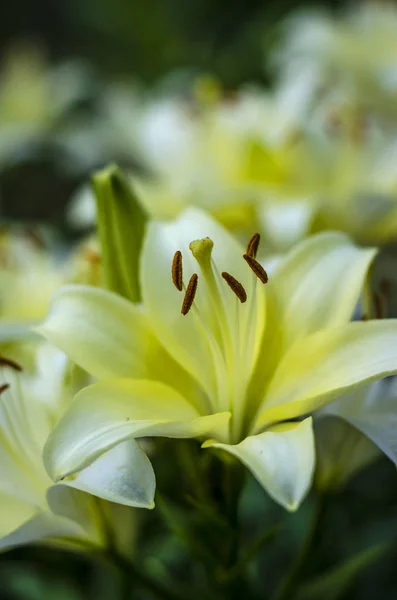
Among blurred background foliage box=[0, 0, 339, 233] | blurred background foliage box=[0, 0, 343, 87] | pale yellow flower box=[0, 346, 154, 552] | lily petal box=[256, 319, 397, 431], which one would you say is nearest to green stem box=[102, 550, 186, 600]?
pale yellow flower box=[0, 346, 154, 552]

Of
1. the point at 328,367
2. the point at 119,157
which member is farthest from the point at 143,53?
the point at 328,367

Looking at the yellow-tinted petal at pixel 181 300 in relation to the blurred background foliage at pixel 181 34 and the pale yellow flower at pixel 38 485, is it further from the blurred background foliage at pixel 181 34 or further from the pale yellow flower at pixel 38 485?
the blurred background foliage at pixel 181 34

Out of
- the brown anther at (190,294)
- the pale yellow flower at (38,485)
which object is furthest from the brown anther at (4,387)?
the brown anther at (190,294)

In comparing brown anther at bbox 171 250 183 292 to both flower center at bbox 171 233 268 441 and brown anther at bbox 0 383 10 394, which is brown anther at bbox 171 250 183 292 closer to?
flower center at bbox 171 233 268 441

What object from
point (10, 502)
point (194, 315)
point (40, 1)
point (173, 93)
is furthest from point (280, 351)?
point (40, 1)

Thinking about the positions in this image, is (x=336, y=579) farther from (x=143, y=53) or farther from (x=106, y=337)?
(x=143, y=53)

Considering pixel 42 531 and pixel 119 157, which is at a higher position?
pixel 119 157
